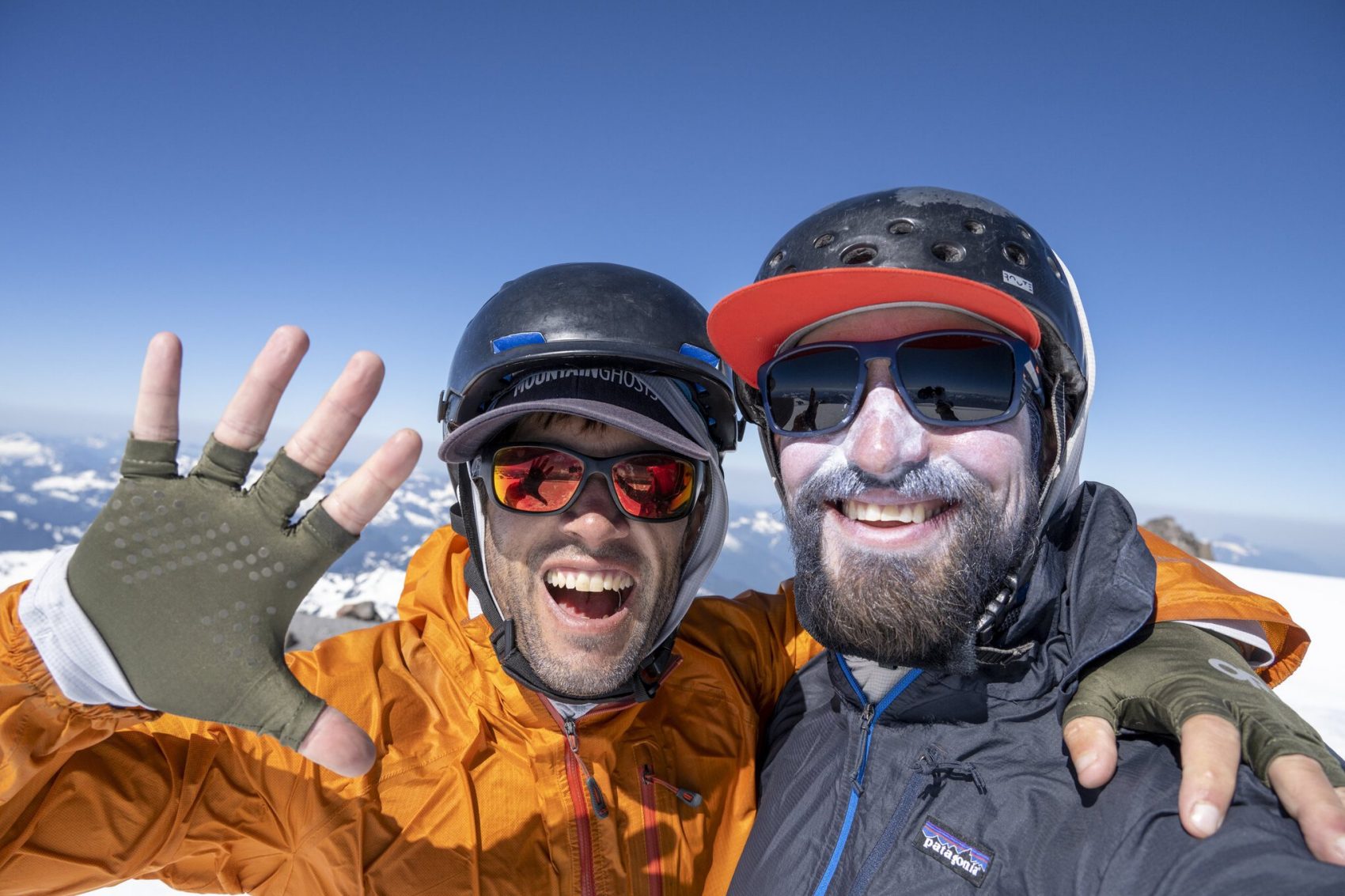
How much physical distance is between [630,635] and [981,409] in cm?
144

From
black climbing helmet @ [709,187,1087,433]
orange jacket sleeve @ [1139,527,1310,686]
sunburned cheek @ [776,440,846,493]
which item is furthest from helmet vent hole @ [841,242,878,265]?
orange jacket sleeve @ [1139,527,1310,686]

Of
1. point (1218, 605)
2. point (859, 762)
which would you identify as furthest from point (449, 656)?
point (1218, 605)

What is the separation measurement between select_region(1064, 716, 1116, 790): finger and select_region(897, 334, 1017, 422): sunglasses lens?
88cm

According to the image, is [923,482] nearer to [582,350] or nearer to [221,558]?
[582,350]

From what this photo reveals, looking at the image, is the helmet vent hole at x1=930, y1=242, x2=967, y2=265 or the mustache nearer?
the mustache

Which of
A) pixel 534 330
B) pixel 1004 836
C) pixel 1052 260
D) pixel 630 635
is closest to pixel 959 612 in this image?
pixel 1004 836

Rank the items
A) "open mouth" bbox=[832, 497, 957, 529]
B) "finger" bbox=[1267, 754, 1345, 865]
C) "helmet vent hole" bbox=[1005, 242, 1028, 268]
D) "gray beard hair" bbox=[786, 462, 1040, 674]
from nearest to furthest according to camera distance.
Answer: "finger" bbox=[1267, 754, 1345, 865] < "gray beard hair" bbox=[786, 462, 1040, 674] < "open mouth" bbox=[832, 497, 957, 529] < "helmet vent hole" bbox=[1005, 242, 1028, 268]

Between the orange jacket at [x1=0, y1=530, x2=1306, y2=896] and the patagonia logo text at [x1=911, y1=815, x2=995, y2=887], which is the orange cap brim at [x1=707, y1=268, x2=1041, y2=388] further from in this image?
the patagonia logo text at [x1=911, y1=815, x2=995, y2=887]

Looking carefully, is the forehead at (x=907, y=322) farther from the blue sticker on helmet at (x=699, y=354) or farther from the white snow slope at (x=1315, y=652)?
the white snow slope at (x=1315, y=652)

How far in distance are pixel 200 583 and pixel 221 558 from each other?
0.25ft

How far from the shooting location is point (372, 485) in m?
1.74

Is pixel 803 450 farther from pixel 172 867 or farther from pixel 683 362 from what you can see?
pixel 172 867

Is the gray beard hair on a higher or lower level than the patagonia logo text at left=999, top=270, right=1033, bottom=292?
lower

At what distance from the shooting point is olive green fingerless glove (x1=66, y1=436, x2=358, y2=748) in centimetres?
160
